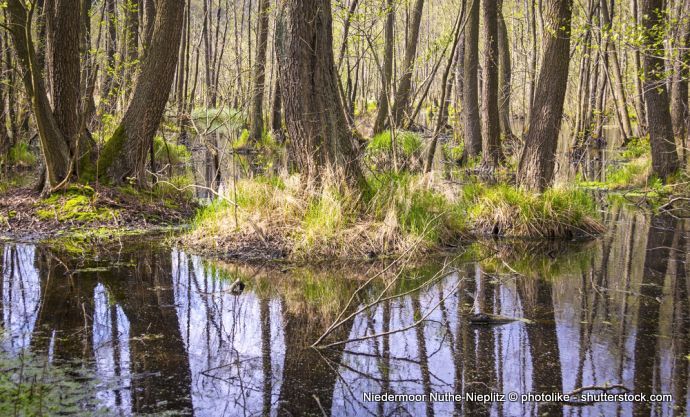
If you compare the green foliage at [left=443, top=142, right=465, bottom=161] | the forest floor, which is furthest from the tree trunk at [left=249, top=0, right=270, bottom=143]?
the forest floor

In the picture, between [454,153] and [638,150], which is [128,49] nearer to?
[454,153]

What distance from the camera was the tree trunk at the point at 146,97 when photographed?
33.3 feet

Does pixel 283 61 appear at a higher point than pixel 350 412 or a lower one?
higher

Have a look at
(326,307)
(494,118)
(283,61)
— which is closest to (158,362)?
(326,307)

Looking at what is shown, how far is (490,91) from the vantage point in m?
14.9

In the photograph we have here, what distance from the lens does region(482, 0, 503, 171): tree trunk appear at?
1467 cm

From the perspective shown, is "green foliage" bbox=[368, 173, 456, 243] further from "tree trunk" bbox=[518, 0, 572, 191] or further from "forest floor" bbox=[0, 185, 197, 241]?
"forest floor" bbox=[0, 185, 197, 241]

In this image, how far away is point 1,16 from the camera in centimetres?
1271

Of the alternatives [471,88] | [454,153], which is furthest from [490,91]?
[454,153]

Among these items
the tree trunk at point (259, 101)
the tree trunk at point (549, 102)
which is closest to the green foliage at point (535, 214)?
the tree trunk at point (549, 102)

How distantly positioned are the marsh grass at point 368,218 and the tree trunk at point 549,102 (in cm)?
44

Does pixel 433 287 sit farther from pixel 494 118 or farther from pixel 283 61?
pixel 494 118

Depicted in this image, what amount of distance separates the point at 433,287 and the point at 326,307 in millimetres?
1301

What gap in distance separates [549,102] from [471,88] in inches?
242
